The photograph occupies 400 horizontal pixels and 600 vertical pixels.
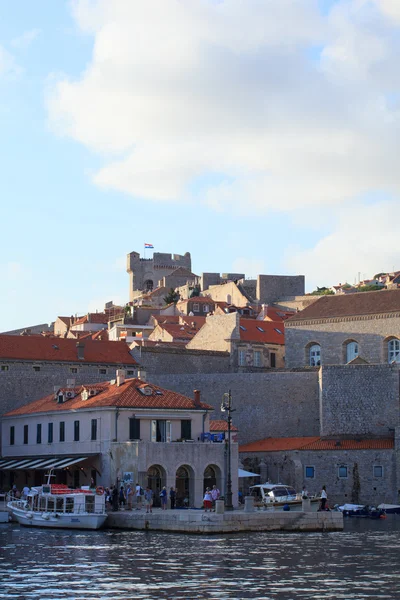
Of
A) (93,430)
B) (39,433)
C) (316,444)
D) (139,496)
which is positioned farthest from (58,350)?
(139,496)

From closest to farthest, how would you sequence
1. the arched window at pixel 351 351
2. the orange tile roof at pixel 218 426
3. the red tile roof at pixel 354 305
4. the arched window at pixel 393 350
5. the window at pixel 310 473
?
the orange tile roof at pixel 218 426 < the window at pixel 310 473 < the arched window at pixel 393 350 < the red tile roof at pixel 354 305 < the arched window at pixel 351 351

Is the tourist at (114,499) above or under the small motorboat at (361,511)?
above

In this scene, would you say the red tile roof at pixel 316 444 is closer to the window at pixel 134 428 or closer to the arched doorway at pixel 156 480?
the window at pixel 134 428

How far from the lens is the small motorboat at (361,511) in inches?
2156

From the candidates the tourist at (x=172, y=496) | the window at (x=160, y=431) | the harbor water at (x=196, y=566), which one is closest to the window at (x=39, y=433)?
the window at (x=160, y=431)

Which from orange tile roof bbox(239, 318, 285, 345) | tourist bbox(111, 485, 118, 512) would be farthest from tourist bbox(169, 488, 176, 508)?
orange tile roof bbox(239, 318, 285, 345)

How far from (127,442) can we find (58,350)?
21054 millimetres

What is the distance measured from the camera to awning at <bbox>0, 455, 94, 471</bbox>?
5200cm

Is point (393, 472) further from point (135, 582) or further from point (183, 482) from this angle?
point (135, 582)

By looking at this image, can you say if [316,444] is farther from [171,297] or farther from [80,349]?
[171,297]

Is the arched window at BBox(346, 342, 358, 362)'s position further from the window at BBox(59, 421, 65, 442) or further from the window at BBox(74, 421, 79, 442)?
the window at BBox(74, 421, 79, 442)

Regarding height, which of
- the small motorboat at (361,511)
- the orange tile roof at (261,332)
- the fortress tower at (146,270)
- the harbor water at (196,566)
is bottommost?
the harbor water at (196,566)

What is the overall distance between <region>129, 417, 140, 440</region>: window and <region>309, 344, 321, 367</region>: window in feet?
78.6

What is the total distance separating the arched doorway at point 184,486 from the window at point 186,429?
2.07 m
